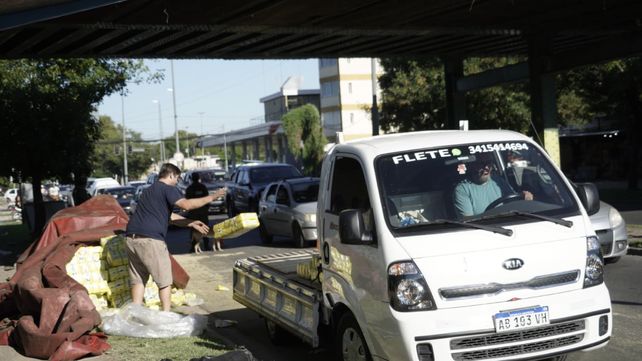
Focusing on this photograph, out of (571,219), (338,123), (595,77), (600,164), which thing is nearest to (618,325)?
(571,219)

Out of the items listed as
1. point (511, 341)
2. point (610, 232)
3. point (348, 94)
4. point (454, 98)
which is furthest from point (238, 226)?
point (348, 94)

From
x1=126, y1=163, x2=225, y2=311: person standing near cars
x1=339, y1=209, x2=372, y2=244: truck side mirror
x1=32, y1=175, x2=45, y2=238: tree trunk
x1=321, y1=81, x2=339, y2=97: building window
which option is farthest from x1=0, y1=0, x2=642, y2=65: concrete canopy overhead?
x1=321, y1=81, x2=339, y2=97: building window

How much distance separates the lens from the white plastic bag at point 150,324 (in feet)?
27.0

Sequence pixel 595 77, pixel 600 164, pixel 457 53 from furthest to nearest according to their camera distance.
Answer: pixel 600 164, pixel 595 77, pixel 457 53

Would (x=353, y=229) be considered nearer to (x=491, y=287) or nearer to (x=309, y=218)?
(x=491, y=287)

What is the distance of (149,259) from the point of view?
8.58 m

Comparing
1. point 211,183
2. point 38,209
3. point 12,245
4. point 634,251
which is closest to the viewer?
point 634,251

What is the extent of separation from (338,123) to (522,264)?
260 ft

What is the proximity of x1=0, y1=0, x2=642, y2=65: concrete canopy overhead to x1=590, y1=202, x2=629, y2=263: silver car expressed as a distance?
14.2 feet

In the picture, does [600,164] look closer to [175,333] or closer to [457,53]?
[457,53]

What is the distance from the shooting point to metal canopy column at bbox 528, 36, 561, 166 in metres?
18.0

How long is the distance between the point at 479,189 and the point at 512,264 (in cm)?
94

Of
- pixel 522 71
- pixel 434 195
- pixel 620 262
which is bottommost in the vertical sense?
pixel 620 262

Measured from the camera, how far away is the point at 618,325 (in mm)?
8188
